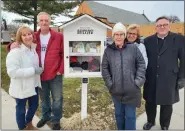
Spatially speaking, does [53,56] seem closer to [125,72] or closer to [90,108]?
[125,72]

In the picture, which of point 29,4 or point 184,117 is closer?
point 184,117

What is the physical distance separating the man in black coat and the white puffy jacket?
1.59 meters

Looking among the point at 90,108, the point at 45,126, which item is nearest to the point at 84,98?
the point at 45,126

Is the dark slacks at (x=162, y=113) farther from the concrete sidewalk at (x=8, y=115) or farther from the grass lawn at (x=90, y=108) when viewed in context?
the concrete sidewalk at (x=8, y=115)

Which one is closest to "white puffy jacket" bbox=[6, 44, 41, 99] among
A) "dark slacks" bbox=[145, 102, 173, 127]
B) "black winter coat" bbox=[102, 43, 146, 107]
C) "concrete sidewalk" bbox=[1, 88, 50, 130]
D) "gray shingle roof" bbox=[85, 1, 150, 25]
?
"concrete sidewalk" bbox=[1, 88, 50, 130]

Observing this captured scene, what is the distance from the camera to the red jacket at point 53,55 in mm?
3146

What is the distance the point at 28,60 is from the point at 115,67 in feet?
3.72

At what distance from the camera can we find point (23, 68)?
9.70ft

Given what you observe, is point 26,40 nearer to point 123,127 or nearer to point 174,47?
point 123,127

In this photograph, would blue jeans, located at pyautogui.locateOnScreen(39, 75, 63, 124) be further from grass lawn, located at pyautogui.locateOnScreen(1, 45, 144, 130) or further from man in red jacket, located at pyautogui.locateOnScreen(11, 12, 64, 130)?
grass lawn, located at pyautogui.locateOnScreen(1, 45, 144, 130)

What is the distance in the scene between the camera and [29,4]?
14.9m

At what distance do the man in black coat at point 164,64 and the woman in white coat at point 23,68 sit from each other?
1.53m

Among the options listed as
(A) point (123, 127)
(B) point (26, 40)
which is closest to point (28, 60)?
(B) point (26, 40)

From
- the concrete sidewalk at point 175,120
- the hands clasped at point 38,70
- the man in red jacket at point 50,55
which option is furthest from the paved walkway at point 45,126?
the hands clasped at point 38,70
